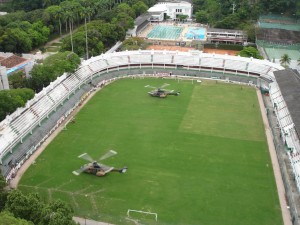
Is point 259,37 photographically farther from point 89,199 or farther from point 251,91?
point 89,199

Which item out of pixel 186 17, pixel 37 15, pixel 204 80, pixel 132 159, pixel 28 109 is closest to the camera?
pixel 132 159

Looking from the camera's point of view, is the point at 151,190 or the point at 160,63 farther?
the point at 160,63

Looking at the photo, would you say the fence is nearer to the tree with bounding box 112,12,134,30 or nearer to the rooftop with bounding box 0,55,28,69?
the tree with bounding box 112,12,134,30

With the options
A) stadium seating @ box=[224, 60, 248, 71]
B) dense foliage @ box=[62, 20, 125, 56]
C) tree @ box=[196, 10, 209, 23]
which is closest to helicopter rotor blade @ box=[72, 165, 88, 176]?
stadium seating @ box=[224, 60, 248, 71]

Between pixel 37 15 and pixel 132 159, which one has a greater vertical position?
pixel 37 15

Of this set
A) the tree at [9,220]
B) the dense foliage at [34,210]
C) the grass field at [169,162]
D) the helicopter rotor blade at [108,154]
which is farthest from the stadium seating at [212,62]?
the tree at [9,220]

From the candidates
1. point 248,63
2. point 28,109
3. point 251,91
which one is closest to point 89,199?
point 28,109
